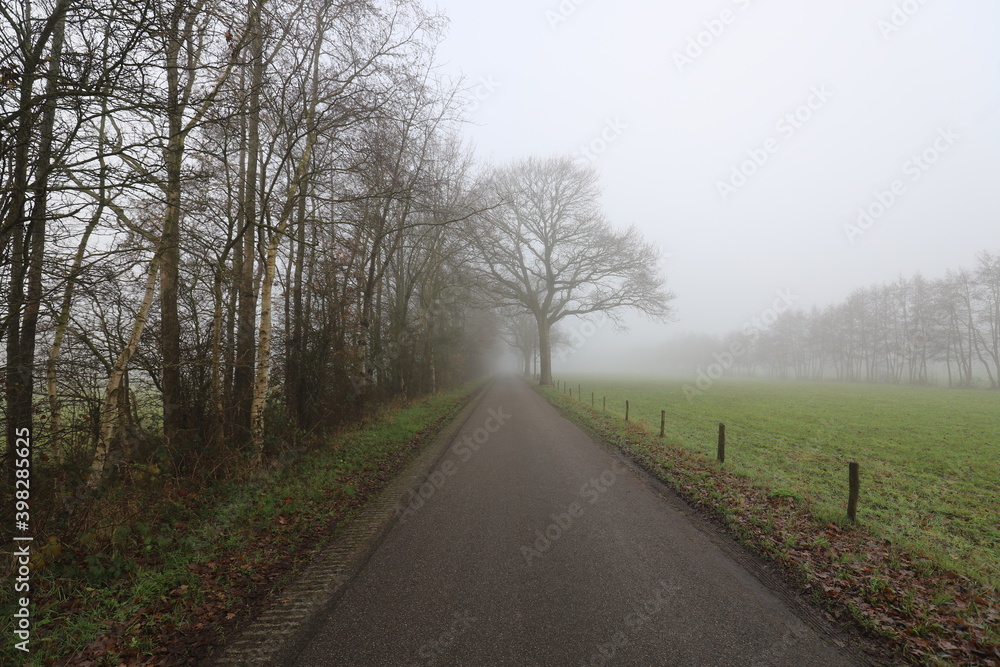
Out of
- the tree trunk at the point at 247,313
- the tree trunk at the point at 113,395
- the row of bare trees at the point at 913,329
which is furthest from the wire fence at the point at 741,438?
the row of bare trees at the point at 913,329

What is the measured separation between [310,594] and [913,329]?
61895 millimetres

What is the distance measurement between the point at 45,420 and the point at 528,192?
24.3 meters

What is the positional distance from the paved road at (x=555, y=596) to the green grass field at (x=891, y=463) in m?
Answer: 2.52

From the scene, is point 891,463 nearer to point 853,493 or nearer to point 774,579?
point 853,493

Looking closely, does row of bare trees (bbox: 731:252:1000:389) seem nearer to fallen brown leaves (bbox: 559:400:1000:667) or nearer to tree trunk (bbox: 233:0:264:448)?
fallen brown leaves (bbox: 559:400:1000:667)

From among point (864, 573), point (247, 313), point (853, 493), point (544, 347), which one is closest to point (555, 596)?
point (864, 573)

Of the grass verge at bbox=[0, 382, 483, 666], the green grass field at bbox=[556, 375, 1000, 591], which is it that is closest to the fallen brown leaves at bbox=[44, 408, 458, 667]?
the grass verge at bbox=[0, 382, 483, 666]

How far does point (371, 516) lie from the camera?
213 inches

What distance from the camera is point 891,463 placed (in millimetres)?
9164

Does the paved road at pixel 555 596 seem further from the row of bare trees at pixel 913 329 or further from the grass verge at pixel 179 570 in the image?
the row of bare trees at pixel 913 329

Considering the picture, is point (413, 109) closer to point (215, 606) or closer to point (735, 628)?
point (215, 606)

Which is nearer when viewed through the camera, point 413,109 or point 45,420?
point 45,420

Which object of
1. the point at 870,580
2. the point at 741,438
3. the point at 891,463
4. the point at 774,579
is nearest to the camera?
the point at 870,580

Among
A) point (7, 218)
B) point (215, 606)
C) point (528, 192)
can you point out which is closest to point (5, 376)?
point (7, 218)
